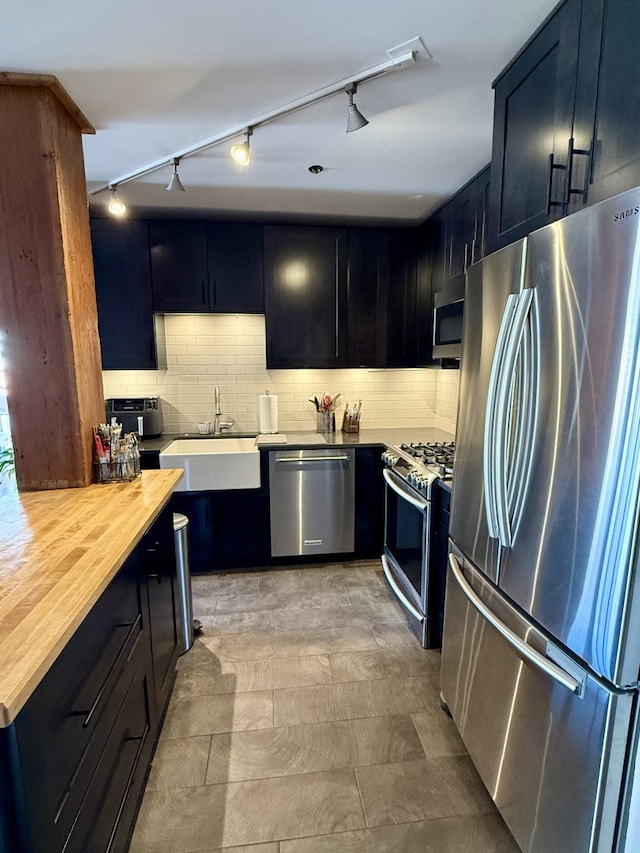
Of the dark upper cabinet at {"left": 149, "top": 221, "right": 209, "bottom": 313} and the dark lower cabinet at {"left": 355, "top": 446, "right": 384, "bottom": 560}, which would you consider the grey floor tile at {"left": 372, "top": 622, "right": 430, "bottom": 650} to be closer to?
the dark lower cabinet at {"left": 355, "top": 446, "right": 384, "bottom": 560}

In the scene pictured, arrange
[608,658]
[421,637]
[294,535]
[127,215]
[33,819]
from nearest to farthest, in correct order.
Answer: [33,819] → [608,658] → [421,637] → [127,215] → [294,535]

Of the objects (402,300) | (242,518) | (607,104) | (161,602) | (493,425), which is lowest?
(242,518)

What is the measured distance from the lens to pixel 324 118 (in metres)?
1.79

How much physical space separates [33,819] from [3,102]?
2099 millimetres

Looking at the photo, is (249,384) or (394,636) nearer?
(394,636)

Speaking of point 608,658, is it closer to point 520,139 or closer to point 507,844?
point 507,844

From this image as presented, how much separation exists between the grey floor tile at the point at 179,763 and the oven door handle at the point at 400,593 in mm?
1145

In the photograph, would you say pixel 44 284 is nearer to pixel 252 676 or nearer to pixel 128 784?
pixel 128 784

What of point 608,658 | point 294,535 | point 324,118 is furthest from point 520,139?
point 294,535

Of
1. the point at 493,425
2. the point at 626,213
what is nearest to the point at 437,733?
the point at 493,425

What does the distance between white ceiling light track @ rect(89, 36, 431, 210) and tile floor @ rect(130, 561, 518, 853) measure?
2479 mm

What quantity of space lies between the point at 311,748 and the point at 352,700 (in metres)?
0.29

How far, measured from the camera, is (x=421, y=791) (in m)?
1.46

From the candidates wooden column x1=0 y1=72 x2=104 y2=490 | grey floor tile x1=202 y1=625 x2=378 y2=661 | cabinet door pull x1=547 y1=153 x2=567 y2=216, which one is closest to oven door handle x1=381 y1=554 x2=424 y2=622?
grey floor tile x1=202 y1=625 x2=378 y2=661
